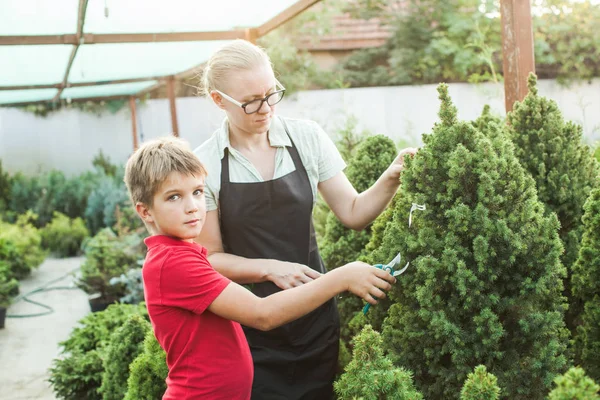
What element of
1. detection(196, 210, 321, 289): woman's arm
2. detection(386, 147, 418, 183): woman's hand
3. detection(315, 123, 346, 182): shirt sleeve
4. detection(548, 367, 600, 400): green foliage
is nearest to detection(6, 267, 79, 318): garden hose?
detection(196, 210, 321, 289): woman's arm

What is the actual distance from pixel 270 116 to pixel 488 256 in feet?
3.19

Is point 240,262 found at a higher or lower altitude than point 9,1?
lower

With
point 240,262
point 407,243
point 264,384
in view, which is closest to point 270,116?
point 240,262

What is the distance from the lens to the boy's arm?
1921 millimetres

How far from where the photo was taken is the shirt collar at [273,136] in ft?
8.29

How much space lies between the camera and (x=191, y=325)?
6.52ft

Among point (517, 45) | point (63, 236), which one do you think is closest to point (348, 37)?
point (63, 236)

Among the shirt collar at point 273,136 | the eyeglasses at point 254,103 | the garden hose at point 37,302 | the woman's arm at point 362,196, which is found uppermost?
the eyeglasses at point 254,103

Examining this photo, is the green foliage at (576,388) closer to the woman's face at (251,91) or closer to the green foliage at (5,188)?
the woman's face at (251,91)

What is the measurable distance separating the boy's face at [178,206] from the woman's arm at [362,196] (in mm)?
780

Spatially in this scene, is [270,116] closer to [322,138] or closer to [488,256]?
[322,138]

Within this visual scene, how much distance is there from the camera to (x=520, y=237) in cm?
198

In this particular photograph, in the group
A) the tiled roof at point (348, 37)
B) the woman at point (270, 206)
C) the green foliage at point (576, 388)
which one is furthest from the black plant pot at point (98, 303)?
the tiled roof at point (348, 37)

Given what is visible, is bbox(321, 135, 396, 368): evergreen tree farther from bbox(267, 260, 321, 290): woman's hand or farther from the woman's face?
the woman's face
